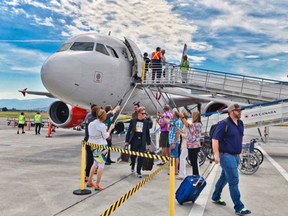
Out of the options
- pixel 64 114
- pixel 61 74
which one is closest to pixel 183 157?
pixel 61 74

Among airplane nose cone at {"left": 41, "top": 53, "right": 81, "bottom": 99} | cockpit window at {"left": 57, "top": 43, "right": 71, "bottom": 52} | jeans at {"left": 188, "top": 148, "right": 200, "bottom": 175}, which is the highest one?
cockpit window at {"left": 57, "top": 43, "right": 71, "bottom": 52}

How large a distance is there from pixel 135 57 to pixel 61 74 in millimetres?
3681

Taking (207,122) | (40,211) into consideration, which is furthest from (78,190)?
(207,122)

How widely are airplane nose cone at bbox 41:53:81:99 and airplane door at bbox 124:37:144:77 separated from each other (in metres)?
2.89

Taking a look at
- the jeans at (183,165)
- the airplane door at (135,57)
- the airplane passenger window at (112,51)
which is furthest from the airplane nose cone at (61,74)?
the jeans at (183,165)

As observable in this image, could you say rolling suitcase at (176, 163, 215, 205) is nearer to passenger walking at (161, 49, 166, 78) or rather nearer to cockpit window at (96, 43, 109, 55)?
cockpit window at (96, 43, 109, 55)

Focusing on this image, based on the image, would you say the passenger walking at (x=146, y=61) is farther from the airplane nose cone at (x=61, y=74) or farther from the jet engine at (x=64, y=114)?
the jet engine at (x=64, y=114)

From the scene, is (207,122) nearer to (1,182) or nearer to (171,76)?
(171,76)

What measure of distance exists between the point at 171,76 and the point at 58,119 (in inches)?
342

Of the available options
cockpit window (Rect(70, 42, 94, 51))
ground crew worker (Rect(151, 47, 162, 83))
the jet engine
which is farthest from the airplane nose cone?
the jet engine

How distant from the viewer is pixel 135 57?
12.0 metres

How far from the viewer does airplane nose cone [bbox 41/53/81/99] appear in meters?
9.37

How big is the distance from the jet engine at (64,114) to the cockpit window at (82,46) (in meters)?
7.45

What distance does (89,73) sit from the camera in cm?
1000
